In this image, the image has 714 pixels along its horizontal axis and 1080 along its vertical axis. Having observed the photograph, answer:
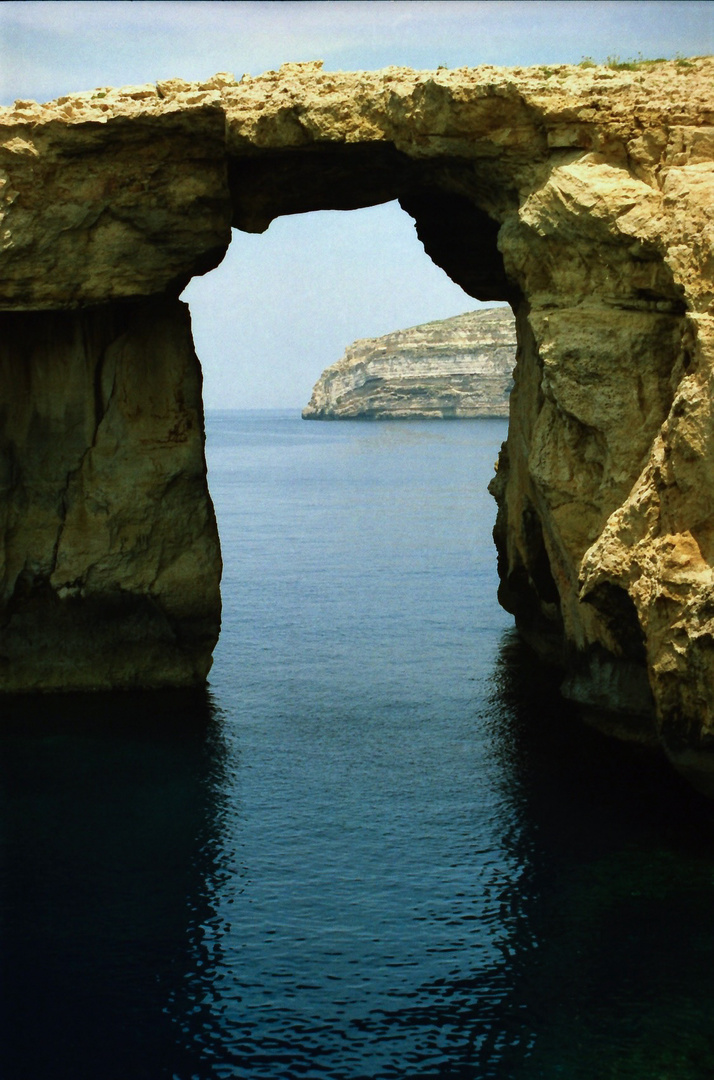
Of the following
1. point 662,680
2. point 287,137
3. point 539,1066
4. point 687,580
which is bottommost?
point 539,1066

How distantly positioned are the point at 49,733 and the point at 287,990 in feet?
38.0

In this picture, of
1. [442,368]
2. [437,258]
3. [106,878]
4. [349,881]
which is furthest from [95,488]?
[442,368]

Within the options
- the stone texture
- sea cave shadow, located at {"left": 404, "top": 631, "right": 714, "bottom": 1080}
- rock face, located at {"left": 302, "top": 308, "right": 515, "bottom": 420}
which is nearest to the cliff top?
the stone texture

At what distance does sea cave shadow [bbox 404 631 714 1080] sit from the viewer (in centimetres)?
1617

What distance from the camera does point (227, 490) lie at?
275ft

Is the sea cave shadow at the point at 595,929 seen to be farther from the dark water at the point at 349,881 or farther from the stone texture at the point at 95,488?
the stone texture at the point at 95,488

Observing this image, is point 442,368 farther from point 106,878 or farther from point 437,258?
point 106,878

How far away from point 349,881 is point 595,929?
3755 millimetres

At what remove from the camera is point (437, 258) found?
34094mm

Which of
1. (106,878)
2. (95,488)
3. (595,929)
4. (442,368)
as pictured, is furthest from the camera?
(442,368)

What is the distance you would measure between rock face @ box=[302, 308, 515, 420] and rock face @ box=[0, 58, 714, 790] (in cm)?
14397

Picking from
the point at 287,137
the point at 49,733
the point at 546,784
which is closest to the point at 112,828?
the point at 49,733

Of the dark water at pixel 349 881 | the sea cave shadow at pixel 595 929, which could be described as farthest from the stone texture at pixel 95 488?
the sea cave shadow at pixel 595 929

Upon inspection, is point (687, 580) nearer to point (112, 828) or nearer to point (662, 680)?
point (662, 680)
